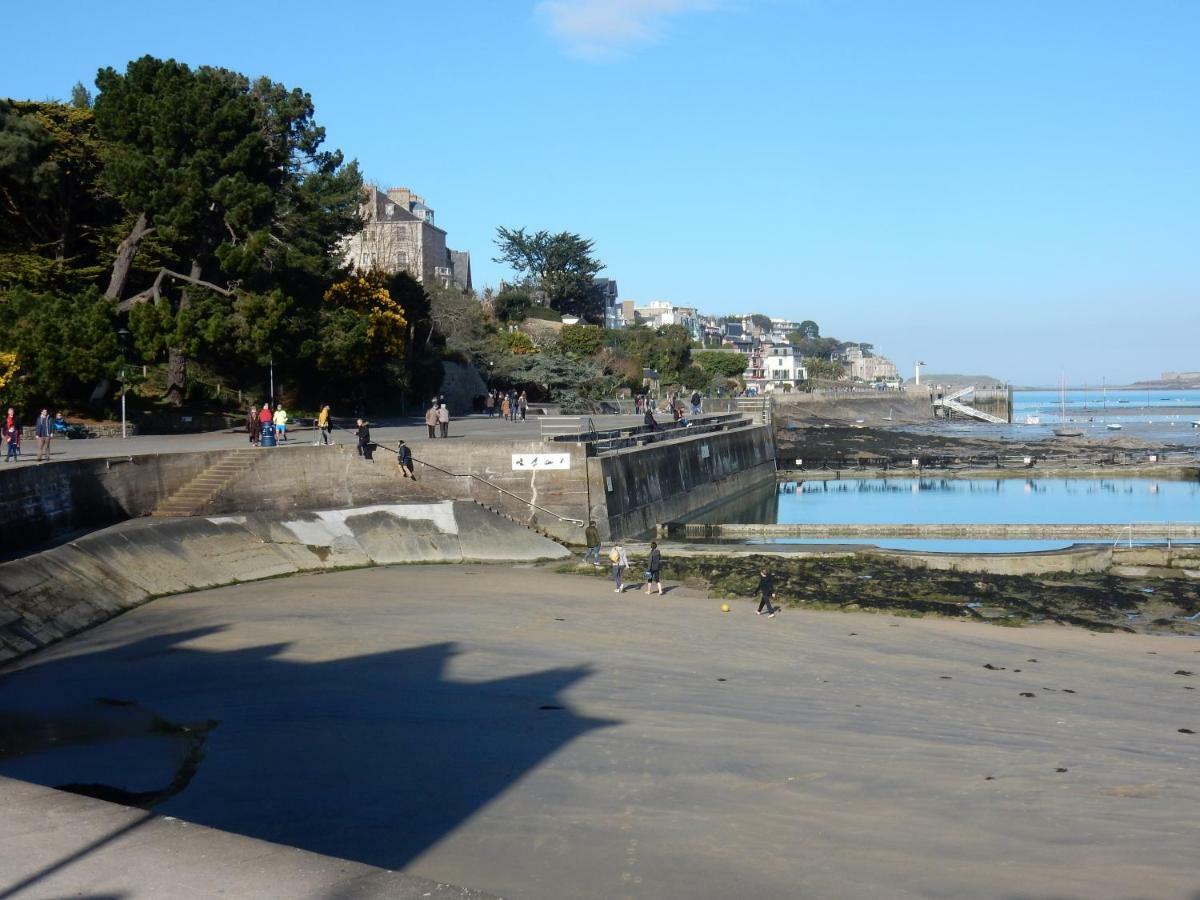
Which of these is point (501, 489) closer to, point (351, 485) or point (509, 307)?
point (351, 485)

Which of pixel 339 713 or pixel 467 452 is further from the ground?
pixel 467 452

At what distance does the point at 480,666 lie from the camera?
1661cm

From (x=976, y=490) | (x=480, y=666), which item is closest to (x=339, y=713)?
(x=480, y=666)

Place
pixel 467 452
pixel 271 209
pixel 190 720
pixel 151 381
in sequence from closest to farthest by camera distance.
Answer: pixel 190 720, pixel 467 452, pixel 271 209, pixel 151 381

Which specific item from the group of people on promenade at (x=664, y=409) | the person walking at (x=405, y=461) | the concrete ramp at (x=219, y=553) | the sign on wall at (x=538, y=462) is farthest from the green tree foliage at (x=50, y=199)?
the group of people on promenade at (x=664, y=409)

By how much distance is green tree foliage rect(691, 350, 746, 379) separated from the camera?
117 meters

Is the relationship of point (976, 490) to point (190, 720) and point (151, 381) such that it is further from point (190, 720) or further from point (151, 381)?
point (190, 720)

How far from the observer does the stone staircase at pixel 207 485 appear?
26.8m

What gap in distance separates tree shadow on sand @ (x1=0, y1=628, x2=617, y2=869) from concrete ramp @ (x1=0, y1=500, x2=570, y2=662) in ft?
7.79

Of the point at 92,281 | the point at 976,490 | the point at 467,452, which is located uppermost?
the point at 92,281

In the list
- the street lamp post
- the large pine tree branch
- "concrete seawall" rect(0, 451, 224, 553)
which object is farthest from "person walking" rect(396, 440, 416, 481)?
the large pine tree branch

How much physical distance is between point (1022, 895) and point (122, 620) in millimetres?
15937

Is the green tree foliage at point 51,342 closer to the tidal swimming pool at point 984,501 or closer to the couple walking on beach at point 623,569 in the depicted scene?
the couple walking on beach at point 623,569

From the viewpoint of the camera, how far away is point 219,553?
24328mm
